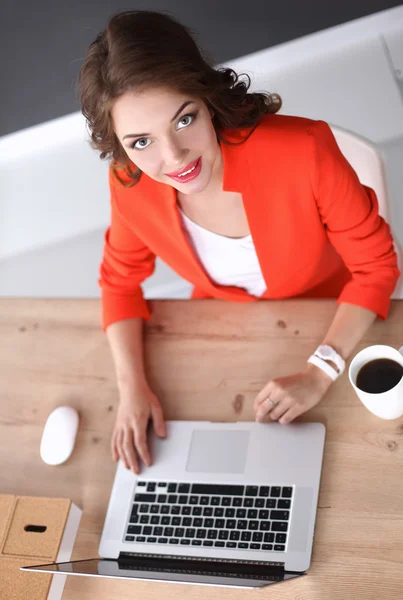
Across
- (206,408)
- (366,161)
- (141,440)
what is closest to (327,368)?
(206,408)

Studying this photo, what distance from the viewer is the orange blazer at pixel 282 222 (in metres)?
1.24

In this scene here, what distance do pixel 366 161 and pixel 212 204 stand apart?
33 centimetres

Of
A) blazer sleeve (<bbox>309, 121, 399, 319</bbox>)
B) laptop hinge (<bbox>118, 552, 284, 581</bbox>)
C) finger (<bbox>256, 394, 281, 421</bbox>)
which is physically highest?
blazer sleeve (<bbox>309, 121, 399, 319</bbox>)

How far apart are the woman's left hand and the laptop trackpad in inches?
2.2

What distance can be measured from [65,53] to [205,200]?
1.93 m

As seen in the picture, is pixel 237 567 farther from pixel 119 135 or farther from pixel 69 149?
pixel 69 149

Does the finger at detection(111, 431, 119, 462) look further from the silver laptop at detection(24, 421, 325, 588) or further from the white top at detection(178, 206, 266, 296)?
the white top at detection(178, 206, 266, 296)

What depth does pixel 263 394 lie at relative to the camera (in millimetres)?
1218

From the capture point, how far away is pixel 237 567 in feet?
3.50

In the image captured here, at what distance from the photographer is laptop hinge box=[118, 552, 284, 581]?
3.43ft

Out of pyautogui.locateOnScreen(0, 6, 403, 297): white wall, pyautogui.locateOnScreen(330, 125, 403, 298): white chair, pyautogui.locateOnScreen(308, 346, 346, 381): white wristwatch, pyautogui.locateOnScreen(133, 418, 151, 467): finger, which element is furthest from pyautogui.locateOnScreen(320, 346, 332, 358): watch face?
pyautogui.locateOnScreen(0, 6, 403, 297): white wall

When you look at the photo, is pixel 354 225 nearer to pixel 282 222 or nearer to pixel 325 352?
pixel 282 222

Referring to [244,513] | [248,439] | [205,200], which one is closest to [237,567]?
[244,513]

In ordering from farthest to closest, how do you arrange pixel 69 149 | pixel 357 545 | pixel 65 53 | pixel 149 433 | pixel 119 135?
pixel 69 149 < pixel 65 53 < pixel 149 433 < pixel 119 135 < pixel 357 545
